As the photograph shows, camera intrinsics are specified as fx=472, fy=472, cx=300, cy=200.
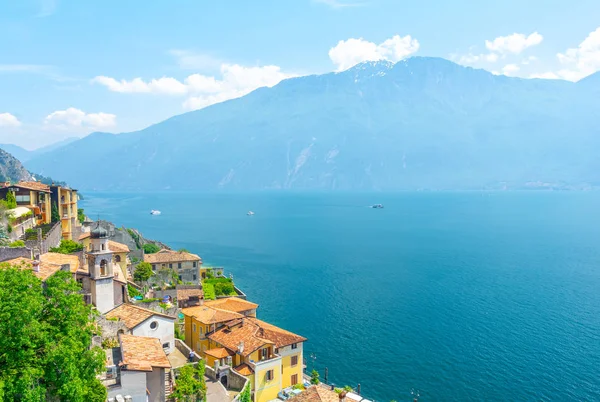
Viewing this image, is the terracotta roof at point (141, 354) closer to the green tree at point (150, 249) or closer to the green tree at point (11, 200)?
the green tree at point (11, 200)

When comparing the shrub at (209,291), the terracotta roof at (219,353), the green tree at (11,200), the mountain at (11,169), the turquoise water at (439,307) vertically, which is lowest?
the turquoise water at (439,307)

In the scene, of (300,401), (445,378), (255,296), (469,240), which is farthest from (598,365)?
(469,240)

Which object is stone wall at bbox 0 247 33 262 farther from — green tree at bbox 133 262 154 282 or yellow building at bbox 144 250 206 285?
yellow building at bbox 144 250 206 285

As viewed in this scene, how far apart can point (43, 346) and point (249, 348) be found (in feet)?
68.6

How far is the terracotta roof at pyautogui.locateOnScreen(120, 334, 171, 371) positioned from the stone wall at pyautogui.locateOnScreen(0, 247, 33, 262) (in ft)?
44.1

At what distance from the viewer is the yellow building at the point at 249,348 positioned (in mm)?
38500

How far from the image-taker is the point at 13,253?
120 feet

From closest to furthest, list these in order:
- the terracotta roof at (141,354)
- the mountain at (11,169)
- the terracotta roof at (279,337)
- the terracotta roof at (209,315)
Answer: the terracotta roof at (141,354) < the terracotta roof at (279,337) < the terracotta roof at (209,315) < the mountain at (11,169)

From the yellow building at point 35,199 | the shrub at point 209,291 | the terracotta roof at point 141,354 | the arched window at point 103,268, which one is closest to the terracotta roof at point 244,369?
the terracotta roof at point 141,354

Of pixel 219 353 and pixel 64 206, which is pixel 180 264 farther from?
pixel 219 353

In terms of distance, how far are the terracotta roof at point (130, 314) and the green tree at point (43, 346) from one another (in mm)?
13423

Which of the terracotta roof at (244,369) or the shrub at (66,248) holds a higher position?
the shrub at (66,248)

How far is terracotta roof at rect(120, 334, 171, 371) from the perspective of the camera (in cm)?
2552

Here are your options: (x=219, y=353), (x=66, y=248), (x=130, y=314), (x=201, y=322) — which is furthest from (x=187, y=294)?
(x=130, y=314)
